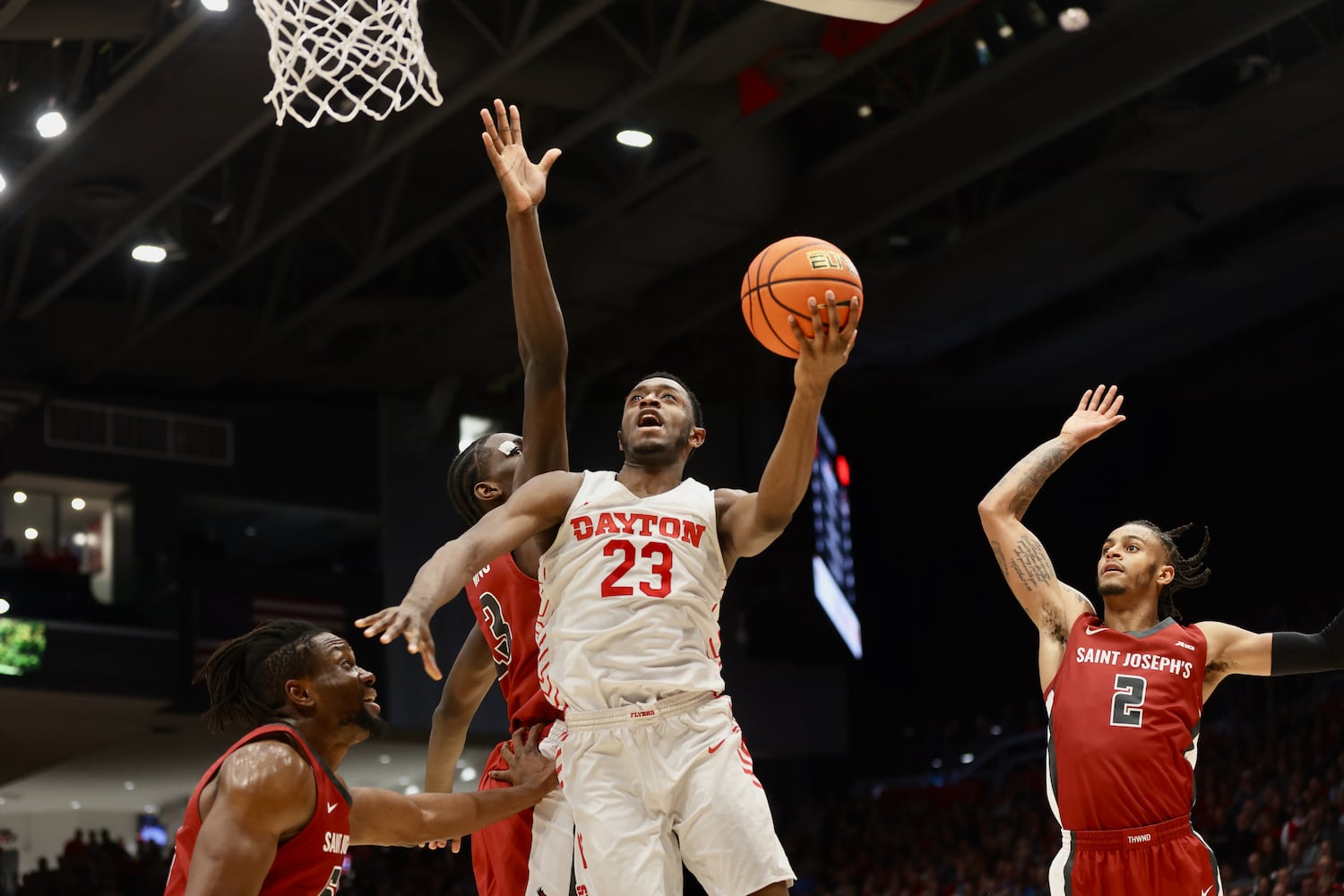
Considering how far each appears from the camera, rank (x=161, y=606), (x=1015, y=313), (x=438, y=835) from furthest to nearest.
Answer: (x=1015, y=313) < (x=161, y=606) < (x=438, y=835)

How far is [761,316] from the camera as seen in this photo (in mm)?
5246

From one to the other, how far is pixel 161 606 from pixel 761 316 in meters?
15.3

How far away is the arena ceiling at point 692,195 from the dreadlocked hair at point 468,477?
8265mm

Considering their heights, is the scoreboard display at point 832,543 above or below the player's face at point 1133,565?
above

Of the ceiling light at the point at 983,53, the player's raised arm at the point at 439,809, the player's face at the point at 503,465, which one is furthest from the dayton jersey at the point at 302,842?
the ceiling light at the point at 983,53

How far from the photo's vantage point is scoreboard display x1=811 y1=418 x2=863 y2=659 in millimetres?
19891

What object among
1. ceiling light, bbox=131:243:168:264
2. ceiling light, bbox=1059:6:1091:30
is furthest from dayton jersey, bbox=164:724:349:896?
ceiling light, bbox=131:243:168:264

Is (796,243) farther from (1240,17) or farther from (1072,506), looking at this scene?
(1072,506)

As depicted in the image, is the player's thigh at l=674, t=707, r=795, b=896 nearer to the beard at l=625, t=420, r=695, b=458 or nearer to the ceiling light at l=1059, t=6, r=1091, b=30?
the beard at l=625, t=420, r=695, b=458

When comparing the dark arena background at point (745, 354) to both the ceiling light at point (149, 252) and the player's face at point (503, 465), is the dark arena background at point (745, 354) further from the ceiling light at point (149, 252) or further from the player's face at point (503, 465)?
the player's face at point (503, 465)

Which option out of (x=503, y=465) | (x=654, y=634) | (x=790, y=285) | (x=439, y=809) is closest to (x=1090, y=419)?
(x=790, y=285)

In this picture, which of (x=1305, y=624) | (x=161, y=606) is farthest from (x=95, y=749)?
(x=1305, y=624)

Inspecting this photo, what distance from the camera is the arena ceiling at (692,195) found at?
15.0 metres

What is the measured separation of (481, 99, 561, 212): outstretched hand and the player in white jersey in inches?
27.8
